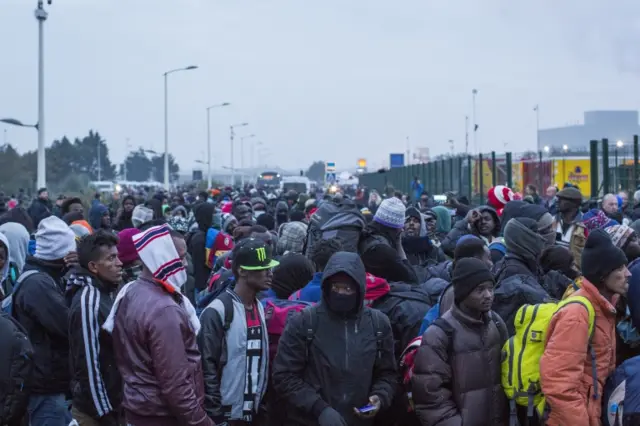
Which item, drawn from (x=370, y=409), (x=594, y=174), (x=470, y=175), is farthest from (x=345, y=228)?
(x=470, y=175)

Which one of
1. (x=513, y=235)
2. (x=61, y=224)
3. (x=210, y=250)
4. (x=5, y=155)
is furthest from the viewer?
(x=5, y=155)

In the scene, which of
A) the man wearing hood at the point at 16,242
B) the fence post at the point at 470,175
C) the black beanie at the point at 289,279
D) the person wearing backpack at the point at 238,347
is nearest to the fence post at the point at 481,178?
the fence post at the point at 470,175

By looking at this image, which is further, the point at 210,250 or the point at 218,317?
the point at 210,250

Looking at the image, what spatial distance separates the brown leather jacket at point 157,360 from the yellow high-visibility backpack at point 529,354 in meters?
1.82

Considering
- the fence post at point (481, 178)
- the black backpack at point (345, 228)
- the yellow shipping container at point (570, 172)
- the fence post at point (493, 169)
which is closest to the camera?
the black backpack at point (345, 228)

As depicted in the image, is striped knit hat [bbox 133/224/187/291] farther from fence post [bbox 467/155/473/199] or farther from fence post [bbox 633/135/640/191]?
fence post [bbox 467/155/473/199]

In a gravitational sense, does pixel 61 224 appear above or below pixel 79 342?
above

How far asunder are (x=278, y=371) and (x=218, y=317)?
51 cm

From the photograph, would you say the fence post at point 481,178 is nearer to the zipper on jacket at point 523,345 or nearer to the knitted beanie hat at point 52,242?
the knitted beanie hat at point 52,242

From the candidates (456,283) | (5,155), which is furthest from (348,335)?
(5,155)

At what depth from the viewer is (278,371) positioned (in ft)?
19.1

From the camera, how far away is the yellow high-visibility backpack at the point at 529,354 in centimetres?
543

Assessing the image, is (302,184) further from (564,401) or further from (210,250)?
(564,401)

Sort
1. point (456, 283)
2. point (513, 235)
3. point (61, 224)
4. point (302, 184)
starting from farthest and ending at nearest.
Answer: point (302, 184) < point (61, 224) < point (513, 235) < point (456, 283)
